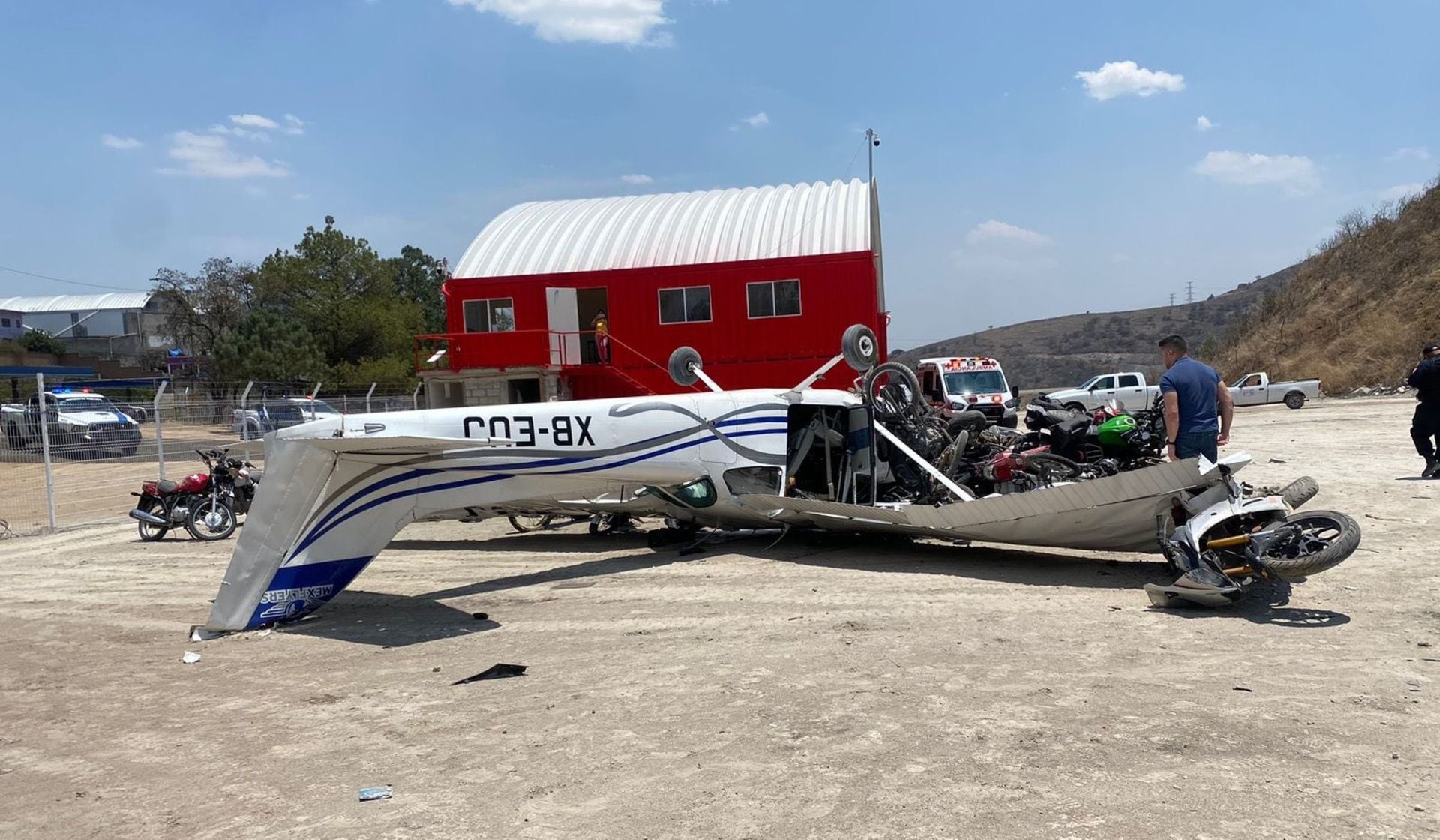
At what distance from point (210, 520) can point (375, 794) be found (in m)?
10.4

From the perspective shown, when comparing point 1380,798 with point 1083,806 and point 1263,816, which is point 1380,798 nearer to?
point 1263,816

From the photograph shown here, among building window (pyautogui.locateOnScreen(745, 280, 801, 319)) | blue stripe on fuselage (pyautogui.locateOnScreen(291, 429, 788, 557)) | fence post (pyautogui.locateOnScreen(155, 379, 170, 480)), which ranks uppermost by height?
building window (pyautogui.locateOnScreen(745, 280, 801, 319))

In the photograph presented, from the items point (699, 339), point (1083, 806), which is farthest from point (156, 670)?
point (699, 339)

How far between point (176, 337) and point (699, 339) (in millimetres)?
38847

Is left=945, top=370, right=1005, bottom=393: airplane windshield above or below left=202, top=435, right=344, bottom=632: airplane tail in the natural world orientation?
above

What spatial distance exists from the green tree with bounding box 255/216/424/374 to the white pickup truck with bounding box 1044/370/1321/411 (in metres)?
26.9

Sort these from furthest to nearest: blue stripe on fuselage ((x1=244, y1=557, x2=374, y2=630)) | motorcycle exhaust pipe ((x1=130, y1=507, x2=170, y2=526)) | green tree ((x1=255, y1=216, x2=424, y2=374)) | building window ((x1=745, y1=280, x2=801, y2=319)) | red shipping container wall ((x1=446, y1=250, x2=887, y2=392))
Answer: green tree ((x1=255, y1=216, x2=424, y2=374)) < building window ((x1=745, y1=280, x2=801, y2=319)) < red shipping container wall ((x1=446, y1=250, x2=887, y2=392)) < motorcycle exhaust pipe ((x1=130, y1=507, x2=170, y2=526)) < blue stripe on fuselage ((x1=244, y1=557, x2=374, y2=630))

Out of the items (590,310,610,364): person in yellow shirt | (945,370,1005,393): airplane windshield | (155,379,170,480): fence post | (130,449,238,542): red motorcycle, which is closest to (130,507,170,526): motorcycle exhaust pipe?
(130,449,238,542): red motorcycle

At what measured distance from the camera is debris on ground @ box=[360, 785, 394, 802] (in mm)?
4062

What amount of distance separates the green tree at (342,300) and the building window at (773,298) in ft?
75.2

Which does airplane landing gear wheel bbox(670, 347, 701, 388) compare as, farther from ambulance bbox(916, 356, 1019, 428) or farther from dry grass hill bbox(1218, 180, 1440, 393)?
dry grass hill bbox(1218, 180, 1440, 393)

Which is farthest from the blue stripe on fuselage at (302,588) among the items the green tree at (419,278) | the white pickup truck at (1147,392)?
the green tree at (419,278)

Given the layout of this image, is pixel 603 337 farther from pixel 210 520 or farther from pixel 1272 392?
pixel 1272 392

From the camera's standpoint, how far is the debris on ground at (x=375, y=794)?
4062 mm
